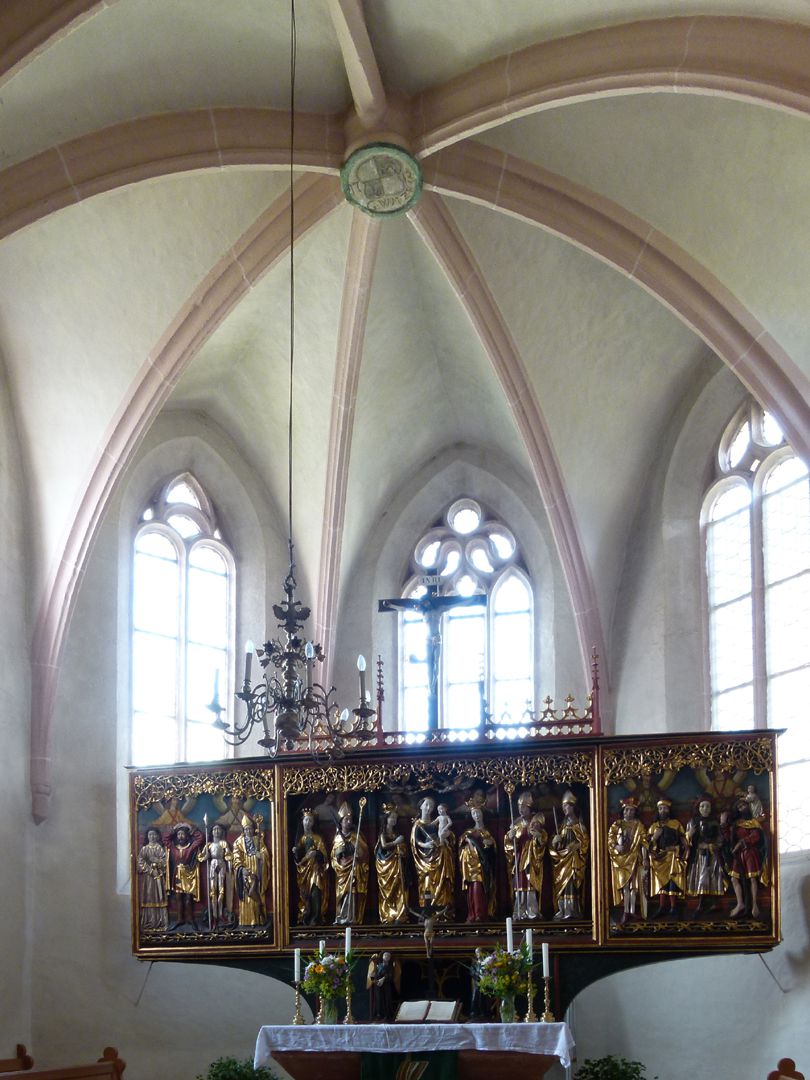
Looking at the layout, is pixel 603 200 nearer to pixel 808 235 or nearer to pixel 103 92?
pixel 808 235

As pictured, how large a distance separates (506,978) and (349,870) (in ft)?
6.90

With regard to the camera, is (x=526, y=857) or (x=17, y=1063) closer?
(x=526, y=857)

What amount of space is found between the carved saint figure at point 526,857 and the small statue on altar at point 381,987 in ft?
3.88

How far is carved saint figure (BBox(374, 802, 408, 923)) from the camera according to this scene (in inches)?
621

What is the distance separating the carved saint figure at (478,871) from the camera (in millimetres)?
15570

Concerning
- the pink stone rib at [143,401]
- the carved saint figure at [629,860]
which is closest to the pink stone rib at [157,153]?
the pink stone rib at [143,401]

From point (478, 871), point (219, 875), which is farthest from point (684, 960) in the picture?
point (219, 875)

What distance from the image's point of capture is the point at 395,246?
693 inches

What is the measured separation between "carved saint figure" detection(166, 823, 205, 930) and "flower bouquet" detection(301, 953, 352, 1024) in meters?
1.63

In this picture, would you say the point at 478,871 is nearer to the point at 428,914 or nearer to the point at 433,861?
the point at 433,861

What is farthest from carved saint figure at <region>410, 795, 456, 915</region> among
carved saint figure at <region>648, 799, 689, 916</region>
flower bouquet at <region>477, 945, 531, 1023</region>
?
carved saint figure at <region>648, 799, 689, 916</region>

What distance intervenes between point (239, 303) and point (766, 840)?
23.6ft

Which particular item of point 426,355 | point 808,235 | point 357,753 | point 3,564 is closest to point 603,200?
point 808,235

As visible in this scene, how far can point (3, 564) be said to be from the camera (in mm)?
17203
